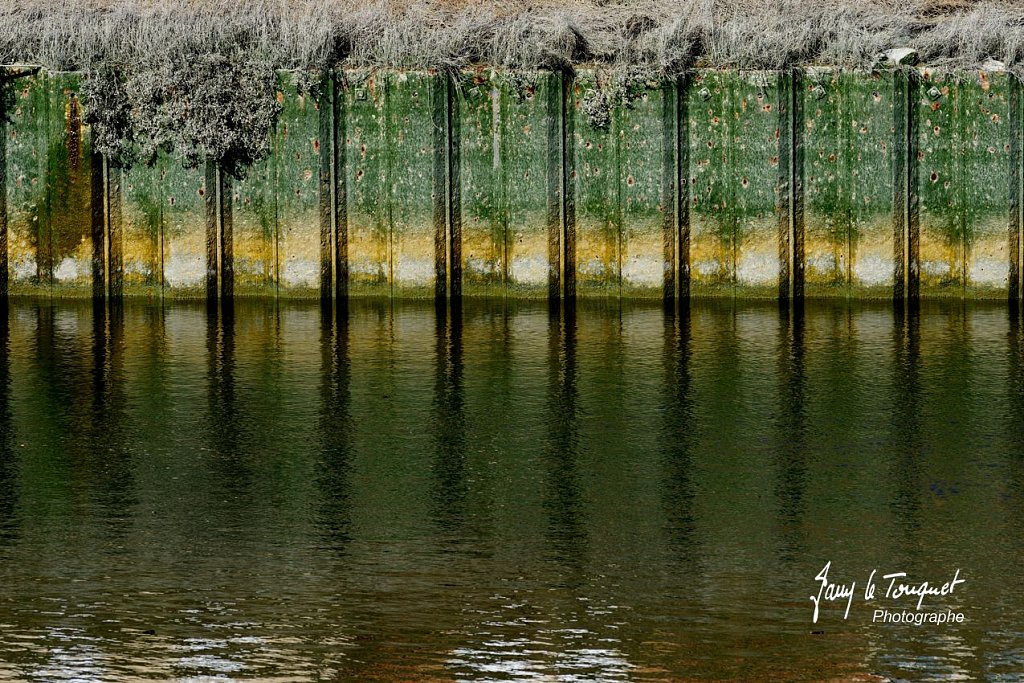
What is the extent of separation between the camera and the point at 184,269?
15.3 m

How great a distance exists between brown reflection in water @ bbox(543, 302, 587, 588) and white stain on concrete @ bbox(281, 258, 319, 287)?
2.63 meters

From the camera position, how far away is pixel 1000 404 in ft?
34.3

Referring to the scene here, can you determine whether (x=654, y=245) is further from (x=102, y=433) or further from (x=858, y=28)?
(x=102, y=433)

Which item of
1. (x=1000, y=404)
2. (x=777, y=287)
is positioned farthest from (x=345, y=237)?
(x=1000, y=404)

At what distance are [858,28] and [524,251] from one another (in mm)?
3893

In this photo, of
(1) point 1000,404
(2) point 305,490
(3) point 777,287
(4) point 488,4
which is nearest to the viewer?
(2) point 305,490

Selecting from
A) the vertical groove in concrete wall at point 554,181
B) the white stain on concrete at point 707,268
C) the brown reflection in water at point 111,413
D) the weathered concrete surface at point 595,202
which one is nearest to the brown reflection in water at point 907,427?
the white stain on concrete at point 707,268

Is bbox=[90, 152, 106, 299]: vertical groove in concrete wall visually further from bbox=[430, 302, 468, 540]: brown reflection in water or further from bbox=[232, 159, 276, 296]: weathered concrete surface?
bbox=[430, 302, 468, 540]: brown reflection in water

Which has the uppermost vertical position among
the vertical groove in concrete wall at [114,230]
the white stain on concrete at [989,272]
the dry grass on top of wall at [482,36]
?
the dry grass on top of wall at [482,36]

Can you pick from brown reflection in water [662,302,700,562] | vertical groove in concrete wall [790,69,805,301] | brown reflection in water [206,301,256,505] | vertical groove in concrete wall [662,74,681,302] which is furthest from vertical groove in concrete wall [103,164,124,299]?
vertical groove in concrete wall [790,69,805,301]

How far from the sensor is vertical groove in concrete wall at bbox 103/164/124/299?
1544 cm

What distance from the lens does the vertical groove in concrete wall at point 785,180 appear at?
1525 centimetres

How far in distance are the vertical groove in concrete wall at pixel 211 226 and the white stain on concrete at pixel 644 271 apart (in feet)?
12.5

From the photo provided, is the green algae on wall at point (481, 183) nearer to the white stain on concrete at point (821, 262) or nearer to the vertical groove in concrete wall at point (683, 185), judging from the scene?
the vertical groove in concrete wall at point (683, 185)
